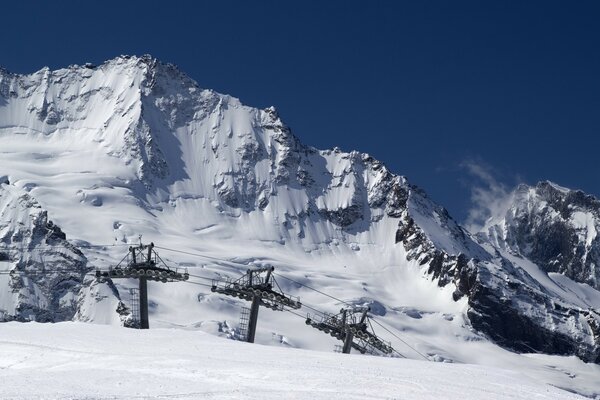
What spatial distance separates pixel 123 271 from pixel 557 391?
38.6 m

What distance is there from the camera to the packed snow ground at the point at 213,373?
46219mm

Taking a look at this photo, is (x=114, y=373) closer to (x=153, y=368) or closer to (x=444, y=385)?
(x=153, y=368)

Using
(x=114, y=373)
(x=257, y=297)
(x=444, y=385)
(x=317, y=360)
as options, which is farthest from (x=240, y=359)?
(x=257, y=297)

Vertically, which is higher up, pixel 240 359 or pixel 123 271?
pixel 123 271

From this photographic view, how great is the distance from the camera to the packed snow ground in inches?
1820

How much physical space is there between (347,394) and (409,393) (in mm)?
3041

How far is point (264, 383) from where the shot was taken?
49156mm

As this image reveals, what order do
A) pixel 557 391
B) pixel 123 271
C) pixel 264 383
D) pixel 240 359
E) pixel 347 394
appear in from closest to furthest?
pixel 347 394, pixel 264 383, pixel 557 391, pixel 240 359, pixel 123 271

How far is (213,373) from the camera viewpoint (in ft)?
170

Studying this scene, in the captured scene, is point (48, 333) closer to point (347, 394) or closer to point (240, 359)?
point (240, 359)

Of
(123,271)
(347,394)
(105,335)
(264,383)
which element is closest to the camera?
(347,394)

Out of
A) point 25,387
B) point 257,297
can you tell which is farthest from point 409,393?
point 257,297

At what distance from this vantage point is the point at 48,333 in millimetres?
69812

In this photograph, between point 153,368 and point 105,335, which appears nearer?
point 153,368
